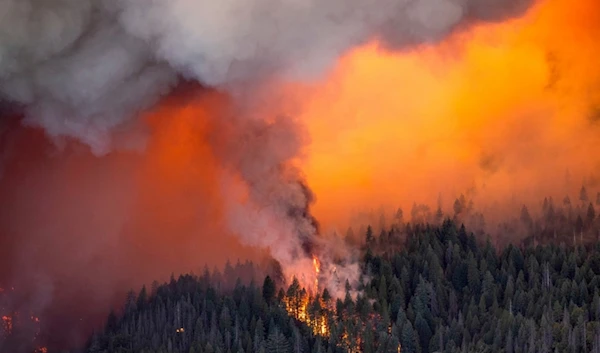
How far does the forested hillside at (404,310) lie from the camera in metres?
30.4

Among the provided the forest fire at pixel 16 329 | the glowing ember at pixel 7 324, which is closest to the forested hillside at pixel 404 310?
the forest fire at pixel 16 329

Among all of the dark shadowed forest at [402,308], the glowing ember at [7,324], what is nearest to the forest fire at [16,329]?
the glowing ember at [7,324]

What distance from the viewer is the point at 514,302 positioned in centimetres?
3278

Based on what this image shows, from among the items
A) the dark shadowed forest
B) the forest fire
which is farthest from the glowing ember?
the dark shadowed forest

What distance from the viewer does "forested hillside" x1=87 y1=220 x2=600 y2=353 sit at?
99.8ft

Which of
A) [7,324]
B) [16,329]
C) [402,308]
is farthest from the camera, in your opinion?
[402,308]

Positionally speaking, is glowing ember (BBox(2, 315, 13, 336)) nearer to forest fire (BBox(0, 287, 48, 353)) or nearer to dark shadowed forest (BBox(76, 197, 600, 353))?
forest fire (BBox(0, 287, 48, 353))

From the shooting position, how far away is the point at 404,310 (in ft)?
109

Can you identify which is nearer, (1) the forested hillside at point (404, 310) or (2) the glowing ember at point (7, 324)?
(1) the forested hillside at point (404, 310)

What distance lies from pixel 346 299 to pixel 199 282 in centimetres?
593

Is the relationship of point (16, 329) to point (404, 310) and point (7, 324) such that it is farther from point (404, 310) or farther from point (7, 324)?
point (404, 310)

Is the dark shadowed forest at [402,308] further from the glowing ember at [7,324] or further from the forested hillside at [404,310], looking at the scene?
the glowing ember at [7,324]

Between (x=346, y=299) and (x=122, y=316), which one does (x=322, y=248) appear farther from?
(x=122, y=316)

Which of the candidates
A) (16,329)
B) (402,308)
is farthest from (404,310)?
(16,329)
